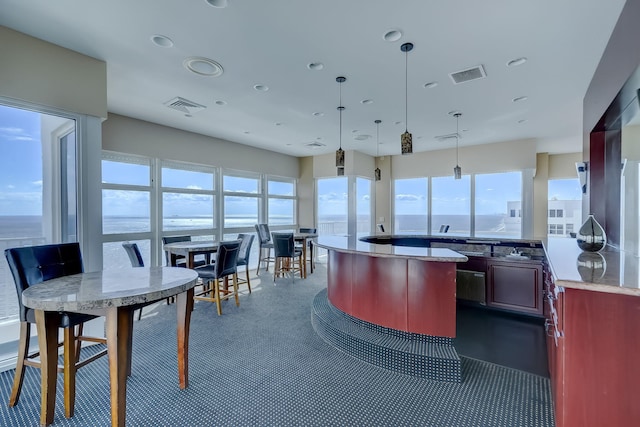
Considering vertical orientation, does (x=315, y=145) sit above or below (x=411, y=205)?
above

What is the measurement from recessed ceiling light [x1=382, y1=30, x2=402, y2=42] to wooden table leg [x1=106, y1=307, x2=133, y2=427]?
301cm

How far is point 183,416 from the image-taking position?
6.32ft

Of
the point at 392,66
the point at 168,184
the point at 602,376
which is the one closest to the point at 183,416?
the point at 602,376

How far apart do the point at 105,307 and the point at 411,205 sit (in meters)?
7.72

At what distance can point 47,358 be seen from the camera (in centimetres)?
179

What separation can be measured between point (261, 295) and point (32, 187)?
3.14m

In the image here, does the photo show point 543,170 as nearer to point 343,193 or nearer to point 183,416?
point 343,193

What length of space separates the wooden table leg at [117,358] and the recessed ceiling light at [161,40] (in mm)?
2458

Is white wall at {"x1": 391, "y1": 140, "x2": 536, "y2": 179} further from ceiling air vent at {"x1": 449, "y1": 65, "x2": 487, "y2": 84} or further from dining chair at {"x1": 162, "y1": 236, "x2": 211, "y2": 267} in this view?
dining chair at {"x1": 162, "y1": 236, "x2": 211, "y2": 267}

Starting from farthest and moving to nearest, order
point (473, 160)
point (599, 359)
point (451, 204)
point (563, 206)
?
1. point (563, 206)
2. point (451, 204)
3. point (473, 160)
4. point (599, 359)

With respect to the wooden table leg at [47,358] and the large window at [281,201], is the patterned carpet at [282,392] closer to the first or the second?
the wooden table leg at [47,358]

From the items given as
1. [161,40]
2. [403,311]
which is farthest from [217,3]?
[403,311]

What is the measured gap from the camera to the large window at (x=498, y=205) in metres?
6.87

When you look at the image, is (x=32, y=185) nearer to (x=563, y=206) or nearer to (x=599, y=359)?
(x=599, y=359)
